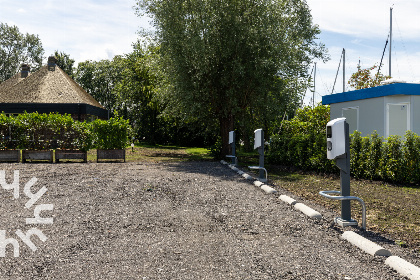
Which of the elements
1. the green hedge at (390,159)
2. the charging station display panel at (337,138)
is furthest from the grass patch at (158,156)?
the charging station display panel at (337,138)

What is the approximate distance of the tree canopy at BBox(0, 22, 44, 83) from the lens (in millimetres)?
51688

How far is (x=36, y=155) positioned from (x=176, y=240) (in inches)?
467

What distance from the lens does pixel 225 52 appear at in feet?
51.5

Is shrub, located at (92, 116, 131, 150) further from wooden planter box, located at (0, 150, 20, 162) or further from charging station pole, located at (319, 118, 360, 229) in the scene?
charging station pole, located at (319, 118, 360, 229)

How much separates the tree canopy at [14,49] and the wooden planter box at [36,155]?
44452 mm

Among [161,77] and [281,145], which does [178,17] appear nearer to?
[161,77]

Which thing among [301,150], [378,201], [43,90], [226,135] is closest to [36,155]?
[226,135]

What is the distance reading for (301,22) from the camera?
97.5ft

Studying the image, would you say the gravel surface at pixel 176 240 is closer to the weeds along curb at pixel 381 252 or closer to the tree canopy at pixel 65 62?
the weeds along curb at pixel 381 252

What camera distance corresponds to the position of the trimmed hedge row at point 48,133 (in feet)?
48.7

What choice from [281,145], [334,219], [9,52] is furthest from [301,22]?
[9,52]

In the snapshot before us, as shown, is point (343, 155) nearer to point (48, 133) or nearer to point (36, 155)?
point (36, 155)

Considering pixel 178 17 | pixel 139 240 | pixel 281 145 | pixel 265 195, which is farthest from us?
pixel 178 17

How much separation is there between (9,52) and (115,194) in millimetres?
53977
